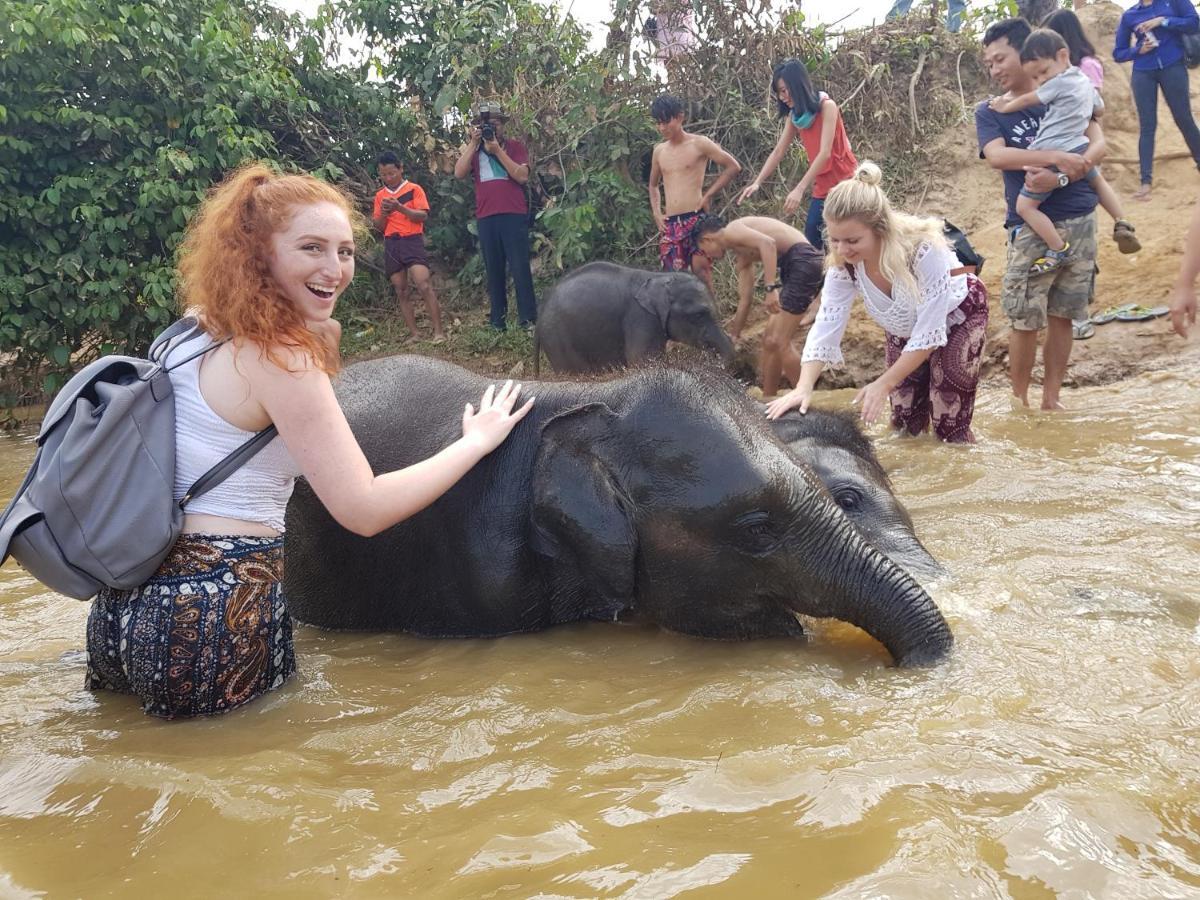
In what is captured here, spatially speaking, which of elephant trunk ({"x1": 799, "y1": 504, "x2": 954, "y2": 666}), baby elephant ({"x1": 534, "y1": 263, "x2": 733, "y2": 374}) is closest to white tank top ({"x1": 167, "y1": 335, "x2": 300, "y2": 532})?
elephant trunk ({"x1": 799, "y1": 504, "x2": 954, "y2": 666})

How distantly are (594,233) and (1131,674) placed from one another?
9.62m

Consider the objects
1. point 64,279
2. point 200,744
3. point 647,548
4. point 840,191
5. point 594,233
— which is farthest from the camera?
point 594,233

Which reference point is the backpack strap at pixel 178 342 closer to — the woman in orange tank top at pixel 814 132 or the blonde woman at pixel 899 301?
the blonde woman at pixel 899 301

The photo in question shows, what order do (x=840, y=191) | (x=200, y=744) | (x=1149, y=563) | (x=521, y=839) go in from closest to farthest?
(x=521, y=839) → (x=200, y=744) → (x=1149, y=563) → (x=840, y=191)

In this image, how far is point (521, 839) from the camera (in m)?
2.10

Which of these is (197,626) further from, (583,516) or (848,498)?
(848,498)

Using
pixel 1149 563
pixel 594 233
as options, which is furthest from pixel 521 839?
pixel 594 233

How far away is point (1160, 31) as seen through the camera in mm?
8539

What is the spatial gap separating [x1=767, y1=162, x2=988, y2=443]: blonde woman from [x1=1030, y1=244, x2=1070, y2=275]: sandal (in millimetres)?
884

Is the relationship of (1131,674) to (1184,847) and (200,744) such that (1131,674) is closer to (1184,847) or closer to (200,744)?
(1184,847)

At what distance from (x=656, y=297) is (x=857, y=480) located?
450cm

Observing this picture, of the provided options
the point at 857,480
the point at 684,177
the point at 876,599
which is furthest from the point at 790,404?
the point at 684,177

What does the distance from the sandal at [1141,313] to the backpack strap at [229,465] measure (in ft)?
25.0

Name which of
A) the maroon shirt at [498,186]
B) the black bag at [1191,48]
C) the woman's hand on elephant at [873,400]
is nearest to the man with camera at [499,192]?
the maroon shirt at [498,186]
